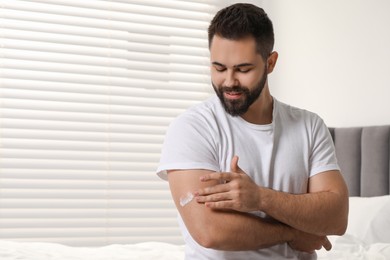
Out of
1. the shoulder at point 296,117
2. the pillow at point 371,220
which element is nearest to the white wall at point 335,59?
the pillow at point 371,220

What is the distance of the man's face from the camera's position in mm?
1789

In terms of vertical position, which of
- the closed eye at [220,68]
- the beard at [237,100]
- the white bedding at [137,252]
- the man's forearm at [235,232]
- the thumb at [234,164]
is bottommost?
the white bedding at [137,252]

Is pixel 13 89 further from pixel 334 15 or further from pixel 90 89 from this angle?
pixel 334 15

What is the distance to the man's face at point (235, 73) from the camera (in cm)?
179

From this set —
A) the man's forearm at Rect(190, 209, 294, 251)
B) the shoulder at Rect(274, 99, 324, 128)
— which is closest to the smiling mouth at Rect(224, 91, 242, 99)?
the shoulder at Rect(274, 99, 324, 128)

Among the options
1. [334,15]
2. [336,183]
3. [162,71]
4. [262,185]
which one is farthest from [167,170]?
[162,71]

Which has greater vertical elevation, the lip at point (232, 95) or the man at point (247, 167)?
the lip at point (232, 95)

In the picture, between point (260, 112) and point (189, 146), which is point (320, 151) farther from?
point (189, 146)

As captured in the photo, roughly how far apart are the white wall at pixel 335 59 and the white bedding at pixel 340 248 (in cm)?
63

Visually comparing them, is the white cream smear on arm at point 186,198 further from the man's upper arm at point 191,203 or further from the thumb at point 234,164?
the thumb at point 234,164

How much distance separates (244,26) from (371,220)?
1.51m

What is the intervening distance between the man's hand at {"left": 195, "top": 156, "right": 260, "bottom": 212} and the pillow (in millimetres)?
1440

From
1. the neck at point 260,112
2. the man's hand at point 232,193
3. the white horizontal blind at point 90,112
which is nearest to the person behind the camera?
the man's hand at point 232,193

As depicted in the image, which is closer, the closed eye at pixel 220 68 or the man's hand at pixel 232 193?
the man's hand at pixel 232 193
